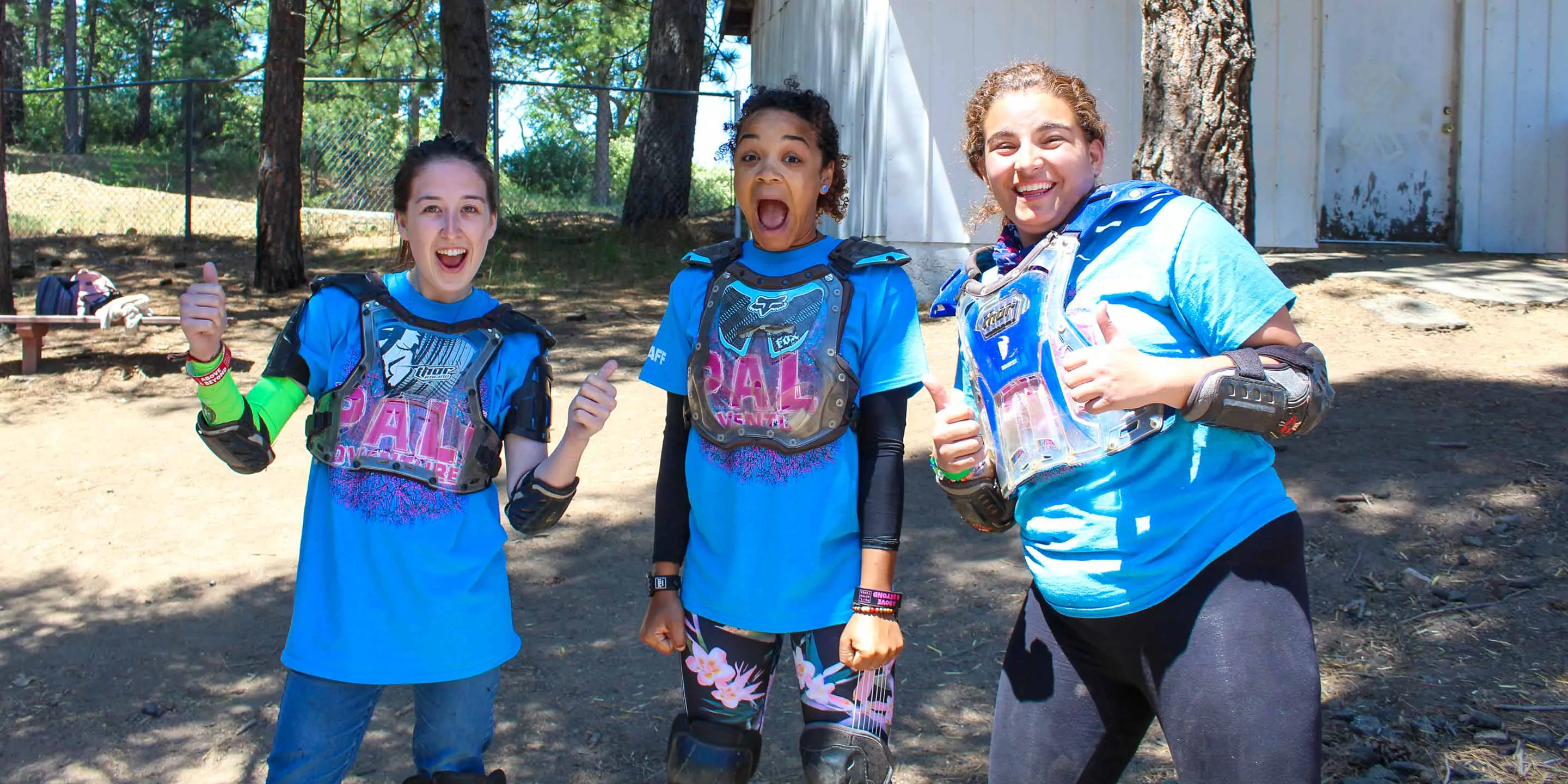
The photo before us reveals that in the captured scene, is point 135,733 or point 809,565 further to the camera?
point 135,733

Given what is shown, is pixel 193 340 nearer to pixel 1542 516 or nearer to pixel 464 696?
pixel 464 696

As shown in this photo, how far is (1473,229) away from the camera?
1119 centimetres

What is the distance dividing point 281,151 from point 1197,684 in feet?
36.0

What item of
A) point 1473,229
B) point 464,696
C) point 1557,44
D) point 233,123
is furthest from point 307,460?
point 233,123

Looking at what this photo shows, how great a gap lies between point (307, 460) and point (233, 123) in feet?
89.3

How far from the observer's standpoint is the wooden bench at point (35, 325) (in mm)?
8125

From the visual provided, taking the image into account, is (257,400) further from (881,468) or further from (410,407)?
(881,468)

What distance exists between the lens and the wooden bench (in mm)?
8125

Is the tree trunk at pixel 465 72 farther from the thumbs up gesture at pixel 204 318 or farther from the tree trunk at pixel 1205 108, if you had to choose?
the thumbs up gesture at pixel 204 318

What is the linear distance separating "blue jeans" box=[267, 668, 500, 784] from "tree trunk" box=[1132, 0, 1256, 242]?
5531mm

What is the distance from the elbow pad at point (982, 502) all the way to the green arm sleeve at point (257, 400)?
1236 millimetres

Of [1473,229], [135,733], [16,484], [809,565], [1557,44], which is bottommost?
[135,733]

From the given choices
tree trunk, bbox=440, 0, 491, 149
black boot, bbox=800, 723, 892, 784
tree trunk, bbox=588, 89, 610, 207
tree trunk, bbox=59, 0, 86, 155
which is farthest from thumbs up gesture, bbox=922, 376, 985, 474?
tree trunk, bbox=59, 0, 86, 155

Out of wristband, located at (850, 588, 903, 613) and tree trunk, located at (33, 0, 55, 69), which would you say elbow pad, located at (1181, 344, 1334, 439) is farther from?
tree trunk, located at (33, 0, 55, 69)
